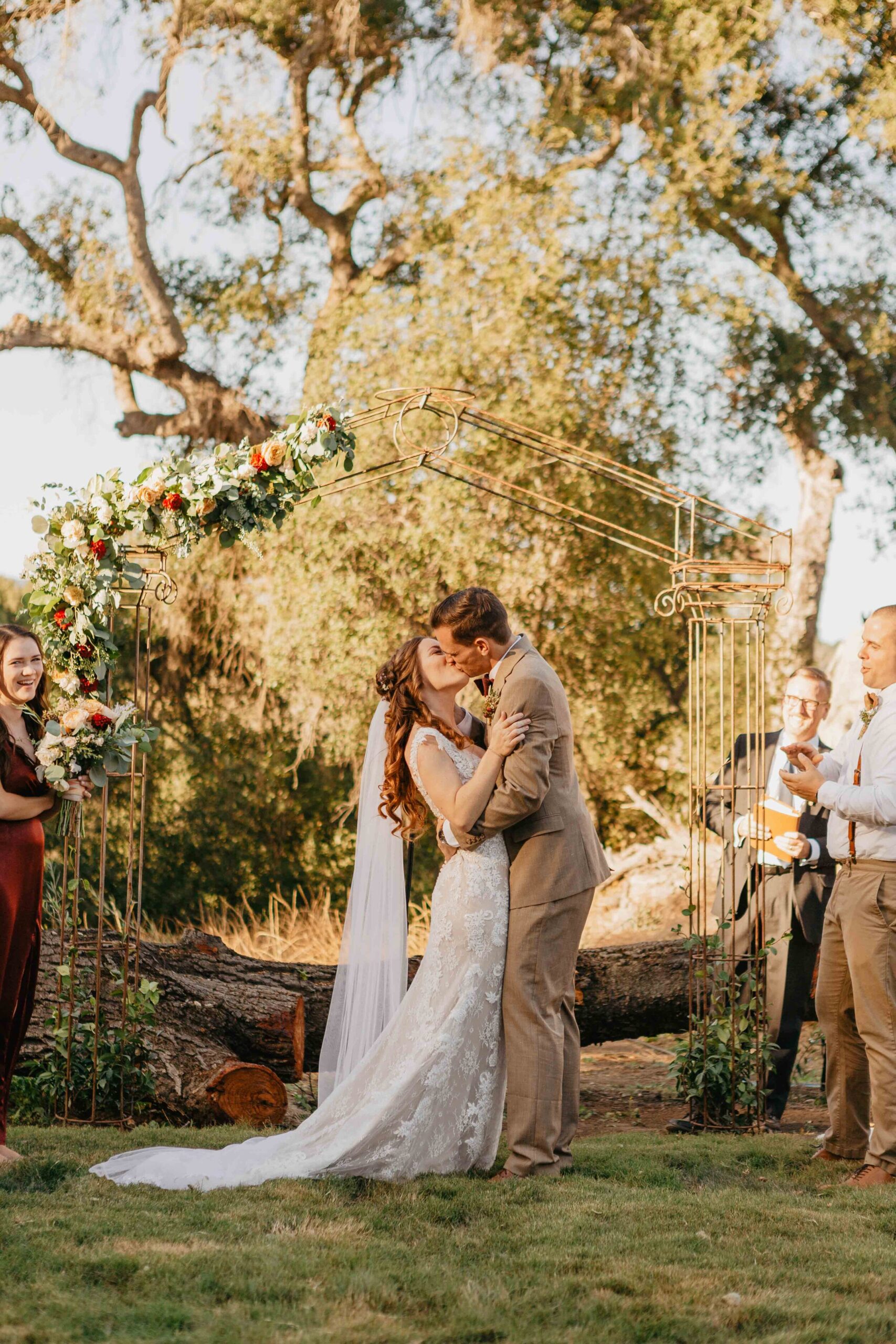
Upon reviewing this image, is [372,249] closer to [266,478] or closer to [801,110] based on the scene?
[801,110]

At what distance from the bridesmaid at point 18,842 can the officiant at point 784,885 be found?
3070mm

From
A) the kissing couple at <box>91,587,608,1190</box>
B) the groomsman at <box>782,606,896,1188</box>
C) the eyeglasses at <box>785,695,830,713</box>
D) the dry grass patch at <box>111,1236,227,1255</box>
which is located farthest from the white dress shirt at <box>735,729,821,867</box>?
the dry grass patch at <box>111,1236,227,1255</box>

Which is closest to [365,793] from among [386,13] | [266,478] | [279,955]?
[266,478]

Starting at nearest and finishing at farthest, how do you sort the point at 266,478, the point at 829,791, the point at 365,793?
the point at 829,791 → the point at 365,793 → the point at 266,478

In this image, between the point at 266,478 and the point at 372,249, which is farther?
the point at 372,249

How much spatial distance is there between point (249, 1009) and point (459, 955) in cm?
228

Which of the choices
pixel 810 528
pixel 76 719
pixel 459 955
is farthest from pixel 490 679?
pixel 810 528

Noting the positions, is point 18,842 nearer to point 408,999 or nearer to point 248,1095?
point 408,999

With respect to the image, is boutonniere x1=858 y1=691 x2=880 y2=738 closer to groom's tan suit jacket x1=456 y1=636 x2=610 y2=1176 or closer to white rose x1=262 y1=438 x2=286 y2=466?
groom's tan suit jacket x1=456 y1=636 x2=610 y2=1176

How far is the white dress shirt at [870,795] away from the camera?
15.3 ft

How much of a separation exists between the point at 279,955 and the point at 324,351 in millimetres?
5373

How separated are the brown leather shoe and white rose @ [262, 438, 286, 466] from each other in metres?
3.57

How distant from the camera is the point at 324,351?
39.3 feet

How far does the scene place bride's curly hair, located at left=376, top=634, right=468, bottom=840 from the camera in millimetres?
4863
